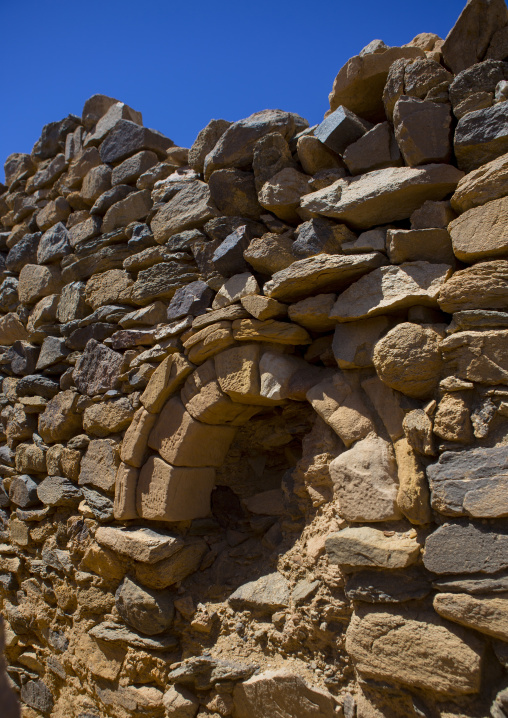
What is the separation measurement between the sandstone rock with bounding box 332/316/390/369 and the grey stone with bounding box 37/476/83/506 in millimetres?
1989

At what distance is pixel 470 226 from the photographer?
1.94 metres

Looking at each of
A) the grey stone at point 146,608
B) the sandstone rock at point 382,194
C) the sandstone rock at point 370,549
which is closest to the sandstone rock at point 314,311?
the sandstone rock at point 382,194

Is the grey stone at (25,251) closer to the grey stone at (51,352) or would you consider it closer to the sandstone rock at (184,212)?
the grey stone at (51,352)

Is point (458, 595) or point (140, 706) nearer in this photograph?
point (458, 595)

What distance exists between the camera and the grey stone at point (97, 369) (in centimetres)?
318

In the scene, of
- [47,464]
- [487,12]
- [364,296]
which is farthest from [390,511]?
[47,464]

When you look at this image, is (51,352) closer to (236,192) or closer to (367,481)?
(236,192)

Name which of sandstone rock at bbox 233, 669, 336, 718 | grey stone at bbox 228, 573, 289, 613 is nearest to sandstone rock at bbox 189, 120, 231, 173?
grey stone at bbox 228, 573, 289, 613

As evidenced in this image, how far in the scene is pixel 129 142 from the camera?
3604 mm

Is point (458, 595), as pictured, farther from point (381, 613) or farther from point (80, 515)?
point (80, 515)

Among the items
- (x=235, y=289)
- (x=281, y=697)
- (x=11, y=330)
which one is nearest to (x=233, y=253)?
(x=235, y=289)

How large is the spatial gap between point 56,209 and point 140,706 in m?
3.34

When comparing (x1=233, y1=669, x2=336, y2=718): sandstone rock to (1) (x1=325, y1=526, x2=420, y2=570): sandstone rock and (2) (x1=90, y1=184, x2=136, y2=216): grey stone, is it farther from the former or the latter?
(2) (x1=90, y1=184, x2=136, y2=216): grey stone

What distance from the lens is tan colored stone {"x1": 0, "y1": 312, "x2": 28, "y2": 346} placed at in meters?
4.26
